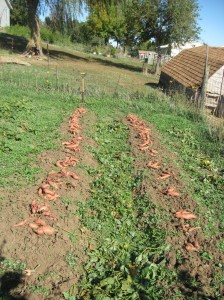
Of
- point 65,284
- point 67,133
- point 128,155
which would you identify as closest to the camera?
point 65,284

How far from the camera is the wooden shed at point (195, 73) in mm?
14414

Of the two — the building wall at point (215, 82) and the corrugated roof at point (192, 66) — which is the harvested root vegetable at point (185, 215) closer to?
the corrugated roof at point (192, 66)

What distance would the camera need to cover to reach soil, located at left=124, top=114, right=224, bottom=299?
12.8 feet

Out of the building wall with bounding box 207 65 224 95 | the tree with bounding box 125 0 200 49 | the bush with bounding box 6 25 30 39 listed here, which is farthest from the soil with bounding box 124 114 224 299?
the bush with bounding box 6 25 30 39

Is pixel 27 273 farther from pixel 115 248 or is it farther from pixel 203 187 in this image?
pixel 203 187

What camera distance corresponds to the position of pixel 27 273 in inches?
148

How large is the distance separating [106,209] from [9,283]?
200 centimetres

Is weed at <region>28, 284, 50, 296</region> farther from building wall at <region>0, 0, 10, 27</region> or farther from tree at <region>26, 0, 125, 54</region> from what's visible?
building wall at <region>0, 0, 10, 27</region>

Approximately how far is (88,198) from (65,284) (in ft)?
6.22

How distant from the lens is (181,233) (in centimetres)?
472

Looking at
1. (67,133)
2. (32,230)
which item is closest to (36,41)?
(67,133)

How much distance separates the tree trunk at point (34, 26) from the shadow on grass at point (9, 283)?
1990cm

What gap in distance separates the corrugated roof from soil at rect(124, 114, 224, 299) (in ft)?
28.6

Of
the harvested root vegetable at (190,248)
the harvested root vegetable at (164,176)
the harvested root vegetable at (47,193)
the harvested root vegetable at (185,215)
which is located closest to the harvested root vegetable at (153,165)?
the harvested root vegetable at (164,176)
